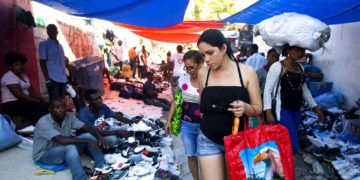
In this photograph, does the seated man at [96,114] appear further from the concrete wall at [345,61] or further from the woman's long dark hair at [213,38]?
the concrete wall at [345,61]

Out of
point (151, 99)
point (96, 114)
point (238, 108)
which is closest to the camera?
point (238, 108)

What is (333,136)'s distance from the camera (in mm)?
5520

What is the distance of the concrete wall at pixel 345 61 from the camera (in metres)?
6.56

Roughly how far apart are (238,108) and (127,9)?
399 centimetres

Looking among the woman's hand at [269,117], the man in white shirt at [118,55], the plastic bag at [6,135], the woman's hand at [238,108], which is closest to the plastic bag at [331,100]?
the woman's hand at [269,117]

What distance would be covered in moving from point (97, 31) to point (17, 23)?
24.1 feet

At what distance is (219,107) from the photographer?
2.19 meters

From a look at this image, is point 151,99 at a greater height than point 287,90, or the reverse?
point 287,90

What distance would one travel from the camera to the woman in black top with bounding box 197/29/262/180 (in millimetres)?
2191

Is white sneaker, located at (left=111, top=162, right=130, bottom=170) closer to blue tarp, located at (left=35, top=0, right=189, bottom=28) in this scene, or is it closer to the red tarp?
blue tarp, located at (left=35, top=0, right=189, bottom=28)

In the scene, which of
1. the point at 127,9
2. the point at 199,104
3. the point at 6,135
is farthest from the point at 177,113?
the point at 127,9

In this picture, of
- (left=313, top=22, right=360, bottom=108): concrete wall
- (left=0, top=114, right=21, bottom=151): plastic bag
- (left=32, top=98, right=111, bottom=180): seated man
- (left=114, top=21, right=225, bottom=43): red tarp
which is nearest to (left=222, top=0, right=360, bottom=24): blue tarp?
(left=313, top=22, right=360, bottom=108): concrete wall

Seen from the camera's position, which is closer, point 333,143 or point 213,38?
point 213,38

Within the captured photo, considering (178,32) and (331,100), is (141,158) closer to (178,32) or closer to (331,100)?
(331,100)
